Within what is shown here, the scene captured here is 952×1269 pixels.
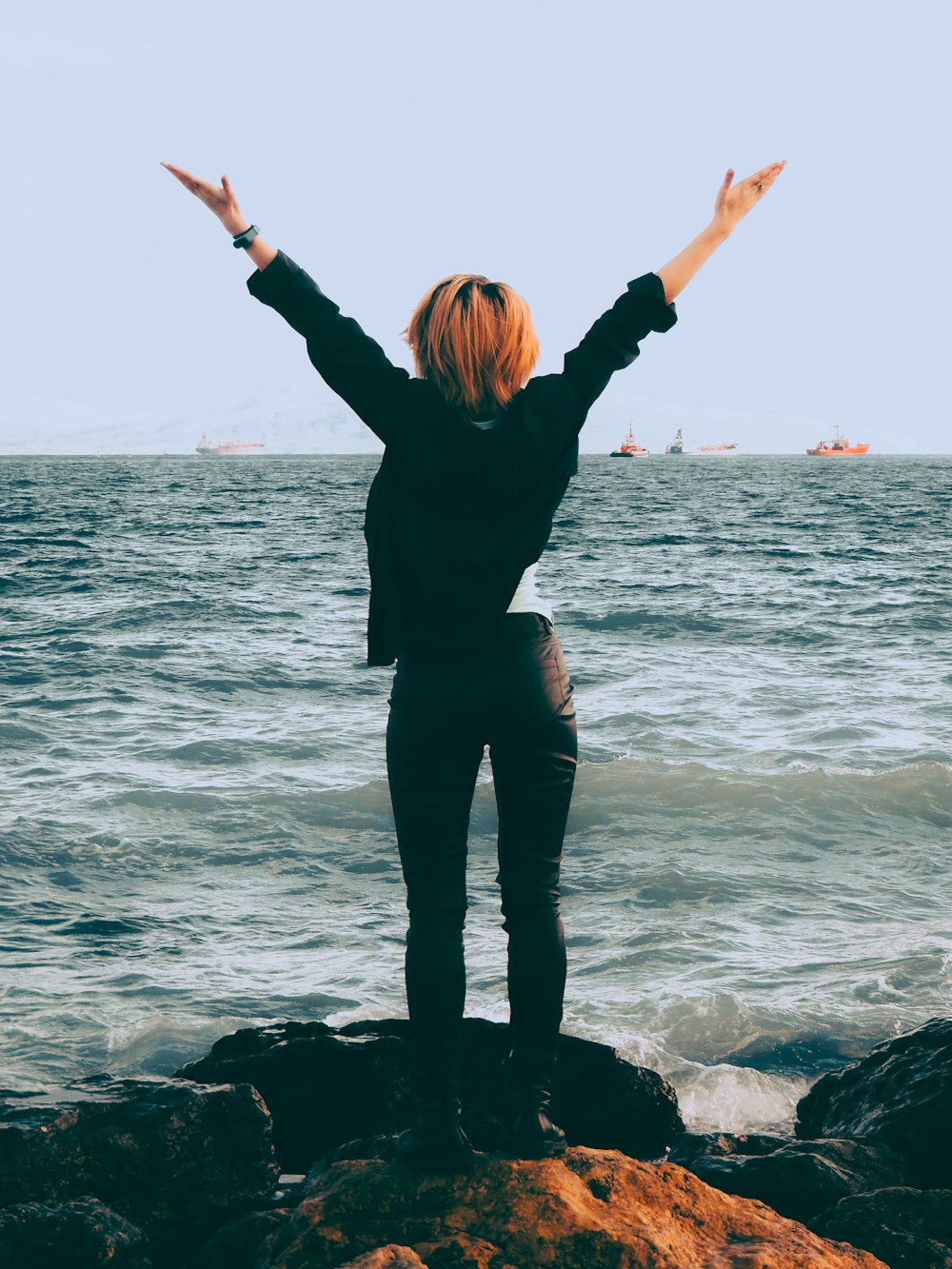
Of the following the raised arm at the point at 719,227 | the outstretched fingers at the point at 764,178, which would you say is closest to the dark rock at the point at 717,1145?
the raised arm at the point at 719,227

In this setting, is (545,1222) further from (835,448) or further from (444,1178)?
(835,448)

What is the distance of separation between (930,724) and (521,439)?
34.3 ft

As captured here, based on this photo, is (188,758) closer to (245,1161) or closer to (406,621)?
(245,1161)

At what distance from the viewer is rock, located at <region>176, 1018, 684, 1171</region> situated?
3.97m

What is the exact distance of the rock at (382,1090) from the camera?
3.97 meters

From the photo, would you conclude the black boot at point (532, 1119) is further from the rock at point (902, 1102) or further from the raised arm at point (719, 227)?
the raised arm at point (719, 227)

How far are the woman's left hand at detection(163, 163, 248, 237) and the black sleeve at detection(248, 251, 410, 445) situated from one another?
0.53 feet

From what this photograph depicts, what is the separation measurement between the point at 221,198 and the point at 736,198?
1255 mm

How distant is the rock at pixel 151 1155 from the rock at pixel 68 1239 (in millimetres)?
136

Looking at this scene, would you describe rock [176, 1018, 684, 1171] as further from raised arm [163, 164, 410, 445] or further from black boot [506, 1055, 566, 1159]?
raised arm [163, 164, 410, 445]

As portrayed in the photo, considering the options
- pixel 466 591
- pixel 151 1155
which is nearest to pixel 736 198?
pixel 466 591

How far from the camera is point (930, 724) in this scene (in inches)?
465

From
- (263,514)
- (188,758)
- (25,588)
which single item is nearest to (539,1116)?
(188,758)

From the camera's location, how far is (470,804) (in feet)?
9.12
